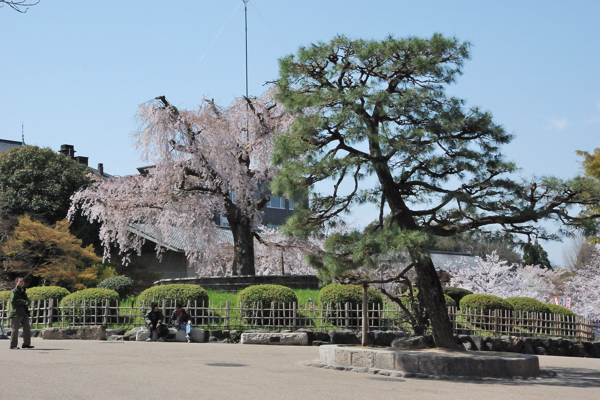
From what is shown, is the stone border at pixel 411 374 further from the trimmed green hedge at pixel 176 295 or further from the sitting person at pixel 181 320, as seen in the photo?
the trimmed green hedge at pixel 176 295

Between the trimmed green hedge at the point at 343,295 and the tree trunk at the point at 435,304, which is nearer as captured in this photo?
the tree trunk at the point at 435,304

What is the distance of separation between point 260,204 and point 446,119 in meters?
13.4

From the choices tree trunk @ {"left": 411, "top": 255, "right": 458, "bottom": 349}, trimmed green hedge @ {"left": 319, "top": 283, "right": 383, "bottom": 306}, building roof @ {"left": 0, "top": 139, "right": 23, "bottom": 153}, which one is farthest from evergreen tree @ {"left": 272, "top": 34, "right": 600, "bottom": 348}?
building roof @ {"left": 0, "top": 139, "right": 23, "bottom": 153}

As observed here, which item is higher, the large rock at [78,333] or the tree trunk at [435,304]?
the tree trunk at [435,304]

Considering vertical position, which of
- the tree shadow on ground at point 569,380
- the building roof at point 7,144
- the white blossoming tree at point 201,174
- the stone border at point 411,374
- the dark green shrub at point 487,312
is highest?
the building roof at point 7,144

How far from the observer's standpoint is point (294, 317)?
18.0 m

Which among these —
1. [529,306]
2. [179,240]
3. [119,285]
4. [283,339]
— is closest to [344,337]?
[283,339]

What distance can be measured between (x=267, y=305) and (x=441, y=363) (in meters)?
8.18

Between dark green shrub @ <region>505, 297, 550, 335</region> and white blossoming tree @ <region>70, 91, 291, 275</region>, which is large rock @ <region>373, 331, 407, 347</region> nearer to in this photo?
dark green shrub @ <region>505, 297, 550, 335</region>

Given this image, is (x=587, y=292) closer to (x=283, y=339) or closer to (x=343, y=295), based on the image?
(x=343, y=295)

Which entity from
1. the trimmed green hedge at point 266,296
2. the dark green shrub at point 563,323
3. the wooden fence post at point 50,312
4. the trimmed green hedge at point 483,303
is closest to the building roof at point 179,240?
the trimmed green hedge at point 483,303

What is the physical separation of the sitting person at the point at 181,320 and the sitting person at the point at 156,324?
33 cm

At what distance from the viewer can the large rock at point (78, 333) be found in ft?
58.4

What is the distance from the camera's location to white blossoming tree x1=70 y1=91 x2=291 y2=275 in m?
23.7
